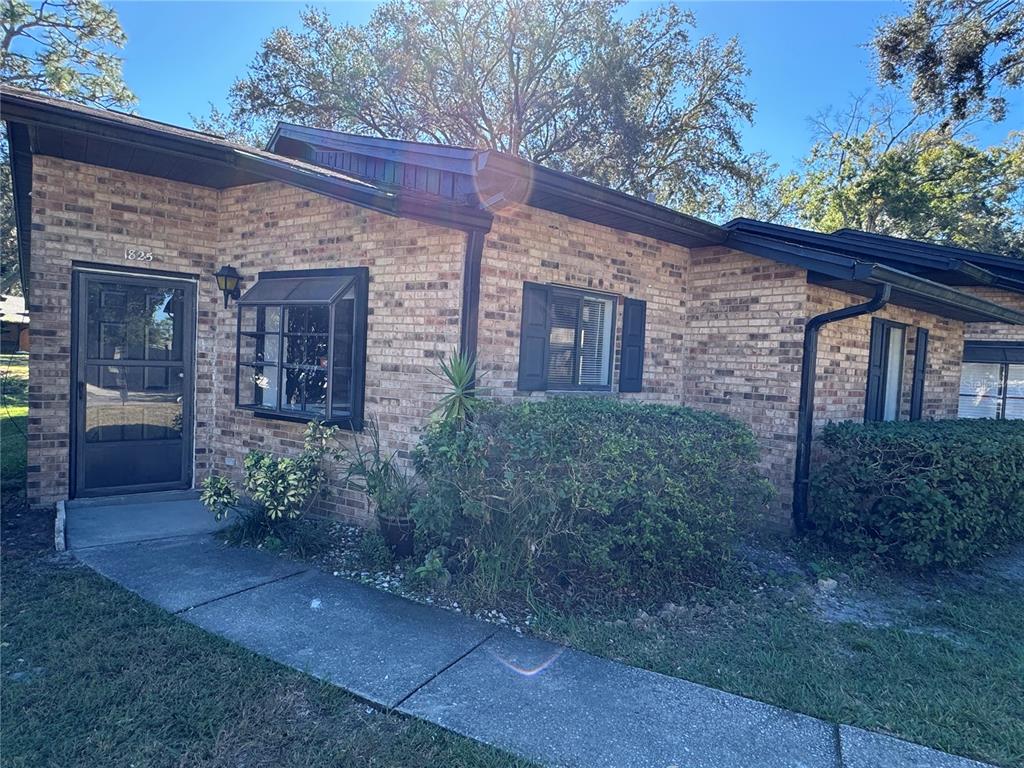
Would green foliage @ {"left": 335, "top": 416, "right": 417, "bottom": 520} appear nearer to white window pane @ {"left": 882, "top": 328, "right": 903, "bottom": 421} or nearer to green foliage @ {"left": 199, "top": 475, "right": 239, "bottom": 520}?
green foliage @ {"left": 199, "top": 475, "right": 239, "bottom": 520}

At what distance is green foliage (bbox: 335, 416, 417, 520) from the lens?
196 inches

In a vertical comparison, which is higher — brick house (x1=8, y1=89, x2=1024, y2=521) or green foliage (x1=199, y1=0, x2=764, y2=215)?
green foliage (x1=199, y1=0, x2=764, y2=215)

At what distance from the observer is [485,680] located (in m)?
3.34

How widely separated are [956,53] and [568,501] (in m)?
11.0

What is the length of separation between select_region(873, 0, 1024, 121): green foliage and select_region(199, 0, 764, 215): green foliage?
732 centimetres

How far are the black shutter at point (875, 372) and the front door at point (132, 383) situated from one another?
7867mm

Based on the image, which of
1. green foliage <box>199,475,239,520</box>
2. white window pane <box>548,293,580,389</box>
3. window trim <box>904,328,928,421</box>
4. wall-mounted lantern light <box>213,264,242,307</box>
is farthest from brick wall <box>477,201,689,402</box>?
window trim <box>904,328,928,421</box>

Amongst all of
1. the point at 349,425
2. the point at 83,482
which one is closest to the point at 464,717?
the point at 349,425

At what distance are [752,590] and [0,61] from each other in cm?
2280

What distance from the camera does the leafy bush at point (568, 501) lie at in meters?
4.26

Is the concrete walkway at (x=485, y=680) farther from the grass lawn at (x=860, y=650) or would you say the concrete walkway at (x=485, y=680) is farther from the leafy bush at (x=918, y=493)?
the leafy bush at (x=918, y=493)

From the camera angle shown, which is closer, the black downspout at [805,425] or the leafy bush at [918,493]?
the leafy bush at [918,493]

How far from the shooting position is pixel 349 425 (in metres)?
5.87

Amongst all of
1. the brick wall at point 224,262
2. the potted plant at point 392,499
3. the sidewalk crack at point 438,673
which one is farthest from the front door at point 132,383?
the sidewalk crack at point 438,673
